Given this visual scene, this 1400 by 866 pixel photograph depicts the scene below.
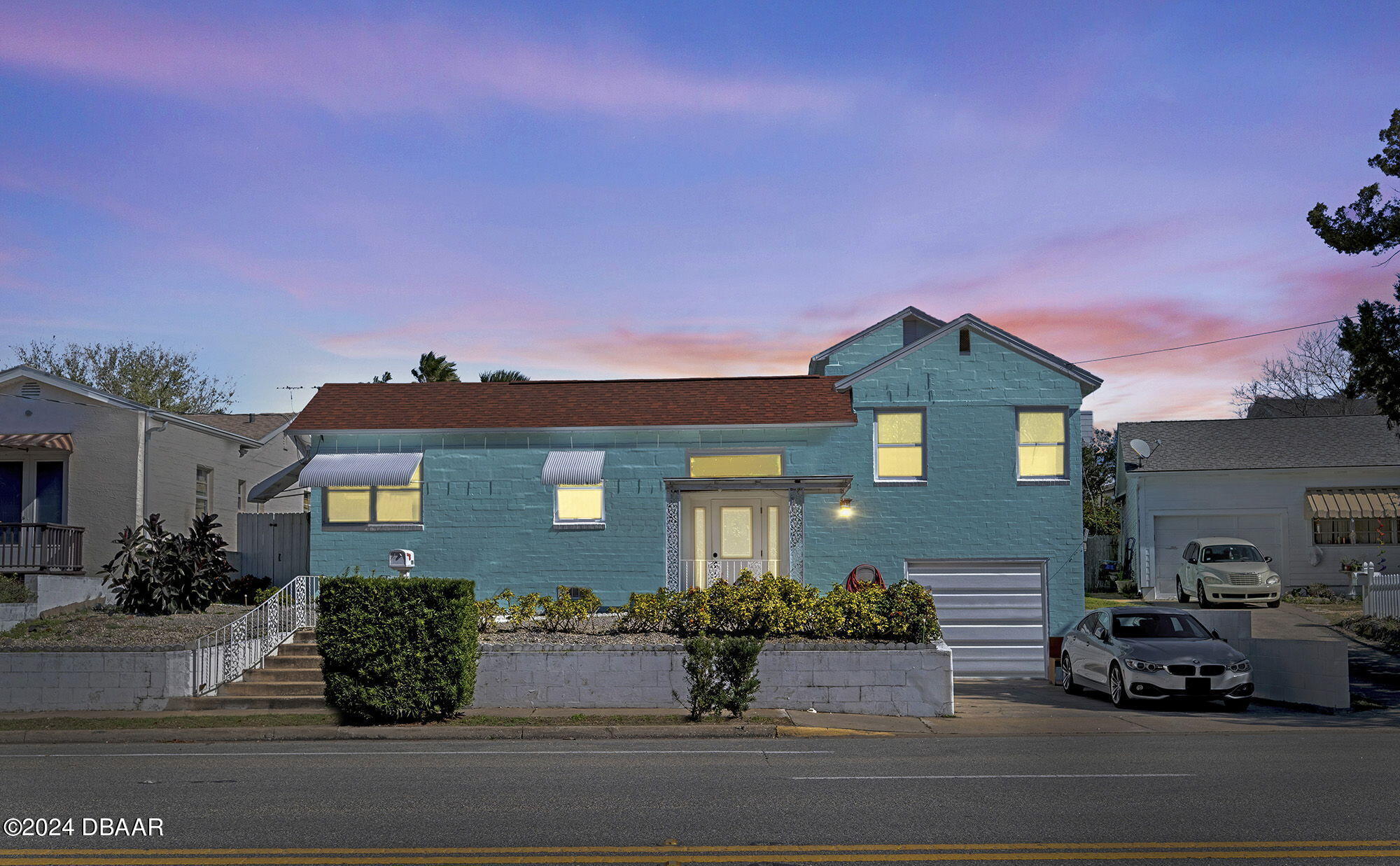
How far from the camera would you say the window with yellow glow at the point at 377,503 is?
24281 mm

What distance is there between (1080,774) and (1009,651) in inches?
541

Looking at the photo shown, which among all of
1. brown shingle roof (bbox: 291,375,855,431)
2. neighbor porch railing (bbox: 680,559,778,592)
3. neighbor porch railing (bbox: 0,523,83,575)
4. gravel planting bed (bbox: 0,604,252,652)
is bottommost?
gravel planting bed (bbox: 0,604,252,652)

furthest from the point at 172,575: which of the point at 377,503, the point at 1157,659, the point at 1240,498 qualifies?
the point at 1240,498

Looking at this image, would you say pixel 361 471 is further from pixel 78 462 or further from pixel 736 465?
pixel 736 465

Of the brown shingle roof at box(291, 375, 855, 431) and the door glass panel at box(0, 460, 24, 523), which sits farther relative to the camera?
the door glass panel at box(0, 460, 24, 523)

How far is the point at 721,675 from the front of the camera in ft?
52.0

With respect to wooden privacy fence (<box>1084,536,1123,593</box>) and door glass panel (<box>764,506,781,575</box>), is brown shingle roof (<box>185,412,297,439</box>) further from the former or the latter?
wooden privacy fence (<box>1084,536,1123,593</box>)

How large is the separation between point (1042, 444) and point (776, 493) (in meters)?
5.71

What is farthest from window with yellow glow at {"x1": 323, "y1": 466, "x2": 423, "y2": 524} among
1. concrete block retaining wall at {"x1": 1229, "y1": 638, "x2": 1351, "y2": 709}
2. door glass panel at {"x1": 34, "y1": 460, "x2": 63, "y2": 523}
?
concrete block retaining wall at {"x1": 1229, "y1": 638, "x2": 1351, "y2": 709}

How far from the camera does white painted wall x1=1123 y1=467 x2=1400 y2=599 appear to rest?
111ft

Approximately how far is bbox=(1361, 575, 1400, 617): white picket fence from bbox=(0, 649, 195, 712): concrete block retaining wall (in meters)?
24.3

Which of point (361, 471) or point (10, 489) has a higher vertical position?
point (361, 471)

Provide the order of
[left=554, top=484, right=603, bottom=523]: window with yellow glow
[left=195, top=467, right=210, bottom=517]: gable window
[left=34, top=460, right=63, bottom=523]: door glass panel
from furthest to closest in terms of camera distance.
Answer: [left=195, top=467, right=210, bottom=517]: gable window → [left=34, top=460, right=63, bottom=523]: door glass panel → [left=554, top=484, right=603, bottom=523]: window with yellow glow

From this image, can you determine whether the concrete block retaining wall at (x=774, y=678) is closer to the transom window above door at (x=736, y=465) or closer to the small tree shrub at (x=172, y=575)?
the transom window above door at (x=736, y=465)
